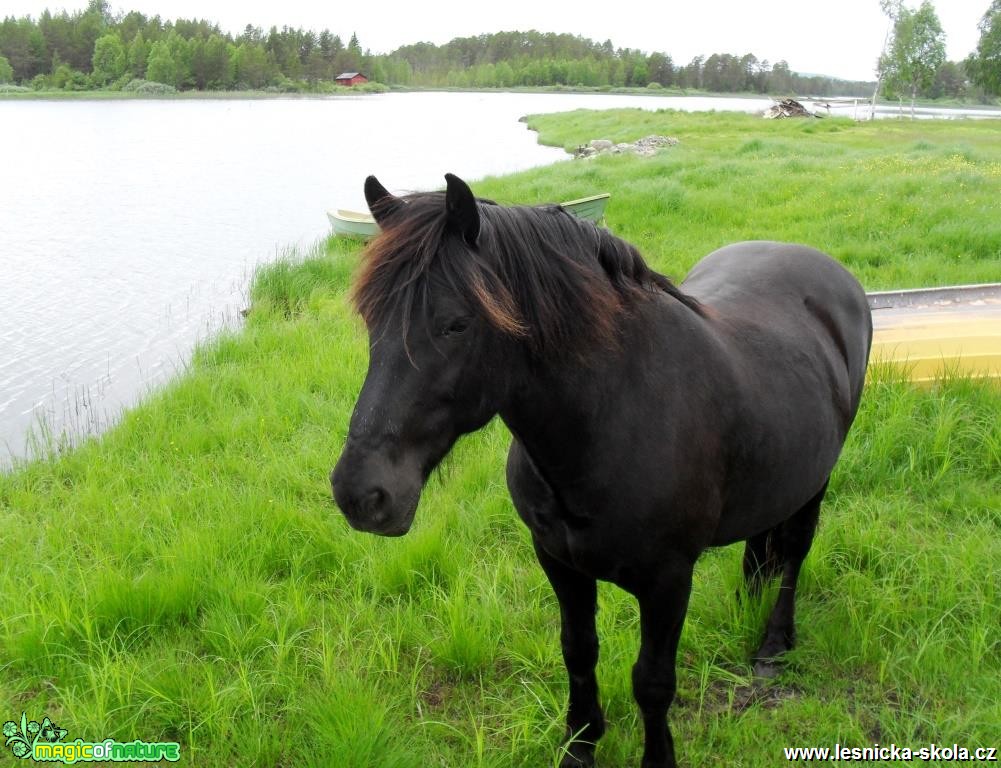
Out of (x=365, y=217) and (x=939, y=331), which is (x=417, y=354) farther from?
(x=365, y=217)

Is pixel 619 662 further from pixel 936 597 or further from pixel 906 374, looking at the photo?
pixel 906 374

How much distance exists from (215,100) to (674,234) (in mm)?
65026

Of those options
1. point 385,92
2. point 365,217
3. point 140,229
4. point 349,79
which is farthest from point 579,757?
point 349,79

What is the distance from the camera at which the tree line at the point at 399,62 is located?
174 feet

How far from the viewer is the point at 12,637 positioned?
9.66ft

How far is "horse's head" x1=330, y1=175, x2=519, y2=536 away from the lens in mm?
1509

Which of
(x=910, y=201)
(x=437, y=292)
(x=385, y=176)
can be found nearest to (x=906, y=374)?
(x=437, y=292)

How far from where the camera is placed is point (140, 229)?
13891 millimetres

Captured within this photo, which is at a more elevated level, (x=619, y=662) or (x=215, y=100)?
(x=215, y=100)

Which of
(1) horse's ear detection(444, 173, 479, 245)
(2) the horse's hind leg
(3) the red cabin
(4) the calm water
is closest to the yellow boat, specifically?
(2) the horse's hind leg

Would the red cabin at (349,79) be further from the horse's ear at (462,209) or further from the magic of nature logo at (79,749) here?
the horse's ear at (462,209)

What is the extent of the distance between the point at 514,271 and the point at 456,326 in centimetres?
22

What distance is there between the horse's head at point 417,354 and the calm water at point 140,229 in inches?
216

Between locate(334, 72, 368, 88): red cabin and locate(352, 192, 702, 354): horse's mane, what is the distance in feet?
348
